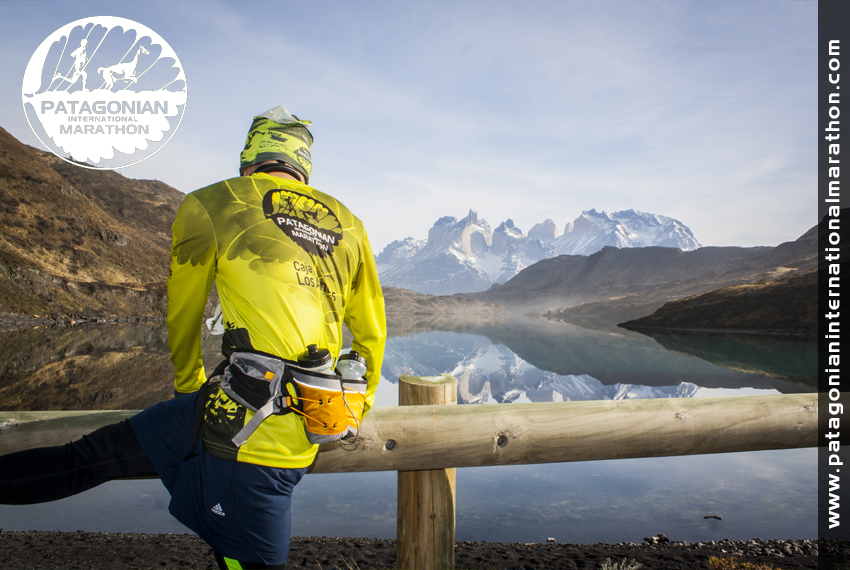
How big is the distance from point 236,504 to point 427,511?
1608 millimetres

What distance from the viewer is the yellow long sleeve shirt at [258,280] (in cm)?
237

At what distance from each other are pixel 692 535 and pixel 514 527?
2497 mm

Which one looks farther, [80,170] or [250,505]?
[80,170]

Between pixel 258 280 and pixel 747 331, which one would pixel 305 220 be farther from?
pixel 747 331

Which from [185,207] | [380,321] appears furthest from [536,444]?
[185,207]

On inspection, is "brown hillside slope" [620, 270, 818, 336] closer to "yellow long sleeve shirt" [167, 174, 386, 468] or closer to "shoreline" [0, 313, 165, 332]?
"yellow long sleeve shirt" [167, 174, 386, 468]

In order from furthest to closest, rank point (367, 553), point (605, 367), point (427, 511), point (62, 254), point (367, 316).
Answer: point (62, 254) → point (605, 367) → point (367, 553) → point (427, 511) → point (367, 316)

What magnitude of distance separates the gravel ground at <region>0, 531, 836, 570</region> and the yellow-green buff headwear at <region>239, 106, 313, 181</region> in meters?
4.08

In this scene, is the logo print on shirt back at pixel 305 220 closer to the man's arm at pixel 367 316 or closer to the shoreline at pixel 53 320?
the man's arm at pixel 367 316

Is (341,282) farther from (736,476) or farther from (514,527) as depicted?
(736,476)

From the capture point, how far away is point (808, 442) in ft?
12.2

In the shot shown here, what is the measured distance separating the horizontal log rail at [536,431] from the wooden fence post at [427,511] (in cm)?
18

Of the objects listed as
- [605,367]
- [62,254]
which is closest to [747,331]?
[605,367]

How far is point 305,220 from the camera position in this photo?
2572mm
